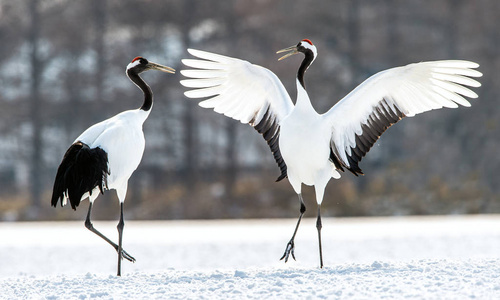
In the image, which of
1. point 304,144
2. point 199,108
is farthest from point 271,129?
point 199,108

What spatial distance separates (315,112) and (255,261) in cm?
230

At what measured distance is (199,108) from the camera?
1814cm

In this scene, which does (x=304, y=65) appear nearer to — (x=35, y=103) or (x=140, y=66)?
(x=140, y=66)

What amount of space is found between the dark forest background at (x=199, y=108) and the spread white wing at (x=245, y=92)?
389 inches

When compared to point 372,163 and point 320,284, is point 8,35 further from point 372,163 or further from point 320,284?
point 320,284

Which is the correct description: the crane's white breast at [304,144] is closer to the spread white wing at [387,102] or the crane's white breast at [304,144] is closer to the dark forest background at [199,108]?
the spread white wing at [387,102]

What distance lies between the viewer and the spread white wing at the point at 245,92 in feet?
23.1

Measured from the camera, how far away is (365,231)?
12.0m

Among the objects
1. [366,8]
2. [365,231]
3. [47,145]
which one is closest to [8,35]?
[47,145]

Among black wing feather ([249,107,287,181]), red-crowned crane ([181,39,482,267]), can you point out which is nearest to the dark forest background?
black wing feather ([249,107,287,181])

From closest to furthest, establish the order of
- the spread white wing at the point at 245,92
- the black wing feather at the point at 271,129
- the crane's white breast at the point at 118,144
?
the crane's white breast at the point at 118,144, the spread white wing at the point at 245,92, the black wing feather at the point at 271,129

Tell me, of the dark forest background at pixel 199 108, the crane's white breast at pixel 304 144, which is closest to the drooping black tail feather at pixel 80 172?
the crane's white breast at pixel 304 144

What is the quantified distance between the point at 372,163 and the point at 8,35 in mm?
9468

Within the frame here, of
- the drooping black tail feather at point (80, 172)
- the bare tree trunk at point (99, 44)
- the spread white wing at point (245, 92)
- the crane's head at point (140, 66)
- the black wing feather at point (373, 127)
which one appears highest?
the bare tree trunk at point (99, 44)
